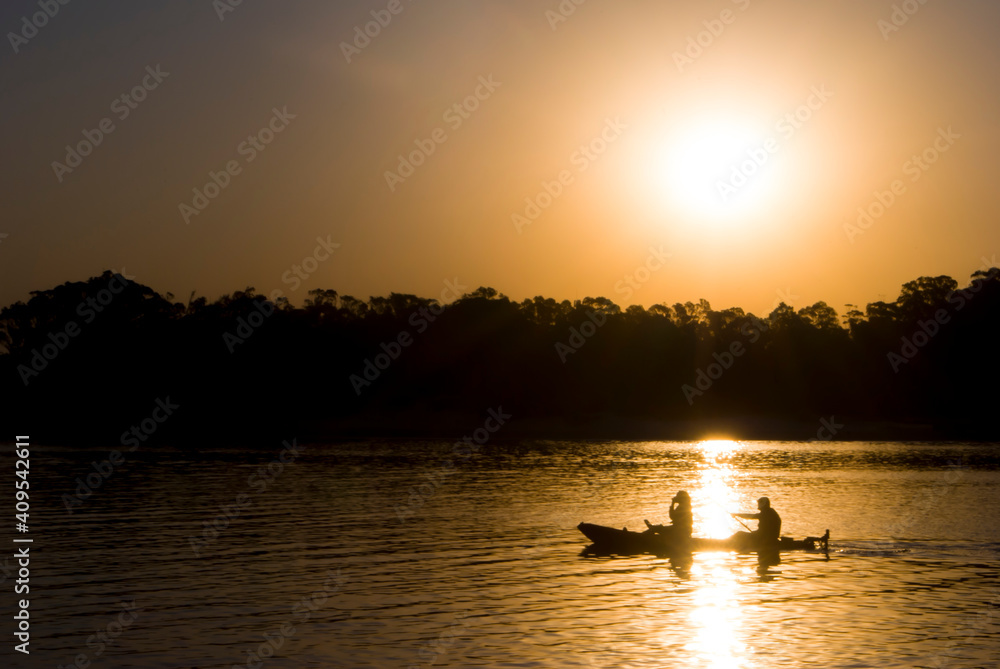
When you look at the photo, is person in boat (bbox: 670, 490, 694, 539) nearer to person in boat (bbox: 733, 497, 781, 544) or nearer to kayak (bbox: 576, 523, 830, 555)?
kayak (bbox: 576, 523, 830, 555)

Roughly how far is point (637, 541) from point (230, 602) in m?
15.6

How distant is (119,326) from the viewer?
14512cm

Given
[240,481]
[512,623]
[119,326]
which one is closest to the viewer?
[512,623]

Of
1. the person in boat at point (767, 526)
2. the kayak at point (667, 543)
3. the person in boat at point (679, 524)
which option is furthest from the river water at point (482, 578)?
the person in boat at point (679, 524)

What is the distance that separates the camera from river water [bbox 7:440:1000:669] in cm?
2303

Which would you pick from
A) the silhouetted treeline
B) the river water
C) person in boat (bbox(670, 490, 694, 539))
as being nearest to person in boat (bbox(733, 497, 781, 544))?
the river water

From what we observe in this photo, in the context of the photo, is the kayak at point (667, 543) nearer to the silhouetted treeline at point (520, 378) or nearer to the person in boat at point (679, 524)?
the person in boat at point (679, 524)

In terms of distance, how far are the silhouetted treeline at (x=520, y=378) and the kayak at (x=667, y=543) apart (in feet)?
312

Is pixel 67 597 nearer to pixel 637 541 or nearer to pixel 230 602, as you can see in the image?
pixel 230 602

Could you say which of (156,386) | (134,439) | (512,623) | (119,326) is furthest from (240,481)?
(119,326)

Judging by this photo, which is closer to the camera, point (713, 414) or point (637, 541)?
point (637, 541)

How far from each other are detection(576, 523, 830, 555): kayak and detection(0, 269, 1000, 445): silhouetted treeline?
9517cm

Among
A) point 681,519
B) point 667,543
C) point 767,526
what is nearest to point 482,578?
point 667,543

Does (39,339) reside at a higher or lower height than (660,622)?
higher
